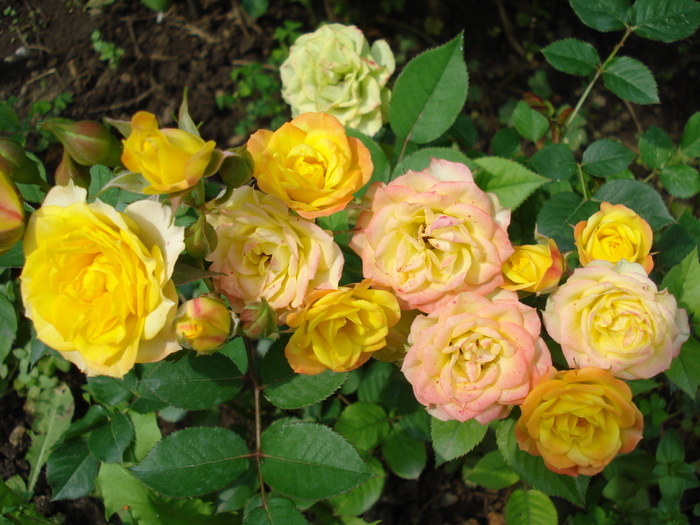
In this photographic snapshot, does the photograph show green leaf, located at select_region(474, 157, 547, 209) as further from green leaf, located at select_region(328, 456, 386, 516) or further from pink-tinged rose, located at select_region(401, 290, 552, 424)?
green leaf, located at select_region(328, 456, 386, 516)

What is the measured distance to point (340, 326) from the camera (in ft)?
3.37

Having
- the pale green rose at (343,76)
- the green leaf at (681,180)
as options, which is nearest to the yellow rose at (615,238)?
the green leaf at (681,180)

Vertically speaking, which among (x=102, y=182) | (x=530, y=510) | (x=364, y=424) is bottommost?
(x=530, y=510)

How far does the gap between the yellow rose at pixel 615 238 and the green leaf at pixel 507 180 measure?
0.15 metres

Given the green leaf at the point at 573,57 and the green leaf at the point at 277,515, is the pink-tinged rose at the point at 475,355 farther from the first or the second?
the green leaf at the point at 573,57

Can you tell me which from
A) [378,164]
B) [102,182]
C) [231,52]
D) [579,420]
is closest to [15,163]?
[102,182]

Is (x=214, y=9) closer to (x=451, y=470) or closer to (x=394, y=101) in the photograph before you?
(x=394, y=101)

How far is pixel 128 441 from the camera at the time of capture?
1488 mm

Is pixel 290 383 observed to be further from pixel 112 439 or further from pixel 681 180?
pixel 681 180

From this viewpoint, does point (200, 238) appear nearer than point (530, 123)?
Yes

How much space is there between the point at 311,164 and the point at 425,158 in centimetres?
40

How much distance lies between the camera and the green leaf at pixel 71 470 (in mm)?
1510

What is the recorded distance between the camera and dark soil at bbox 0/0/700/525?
2629mm

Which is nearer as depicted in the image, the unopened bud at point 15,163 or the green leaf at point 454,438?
the unopened bud at point 15,163
